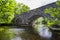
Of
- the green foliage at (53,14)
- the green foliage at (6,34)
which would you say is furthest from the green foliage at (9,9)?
the green foliage at (53,14)

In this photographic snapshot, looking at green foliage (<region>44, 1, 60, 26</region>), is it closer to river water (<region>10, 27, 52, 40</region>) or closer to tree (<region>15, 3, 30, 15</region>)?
river water (<region>10, 27, 52, 40</region>)

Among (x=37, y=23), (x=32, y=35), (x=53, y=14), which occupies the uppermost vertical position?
(x=53, y=14)

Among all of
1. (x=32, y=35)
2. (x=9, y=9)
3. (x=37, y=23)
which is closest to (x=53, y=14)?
(x=37, y=23)

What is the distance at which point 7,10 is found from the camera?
7.04 feet

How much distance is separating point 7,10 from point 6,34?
316mm

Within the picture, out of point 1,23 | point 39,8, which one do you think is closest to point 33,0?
point 39,8

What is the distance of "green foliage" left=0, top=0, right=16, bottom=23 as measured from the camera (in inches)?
82.7

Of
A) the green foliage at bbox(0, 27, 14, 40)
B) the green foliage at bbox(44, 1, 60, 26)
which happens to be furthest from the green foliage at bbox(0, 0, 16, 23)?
the green foliage at bbox(44, 1, 60, 26)

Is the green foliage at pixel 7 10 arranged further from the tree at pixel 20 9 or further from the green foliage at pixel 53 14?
the green foliage at pixel 53 14

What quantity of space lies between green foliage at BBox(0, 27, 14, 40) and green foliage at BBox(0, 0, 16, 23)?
0.11 meters

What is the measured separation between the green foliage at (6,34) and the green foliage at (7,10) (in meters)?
0.11

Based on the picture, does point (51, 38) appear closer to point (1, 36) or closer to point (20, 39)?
point (20, 39)

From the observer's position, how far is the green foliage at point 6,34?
6.61 feet

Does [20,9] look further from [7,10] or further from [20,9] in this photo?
[7,10]
